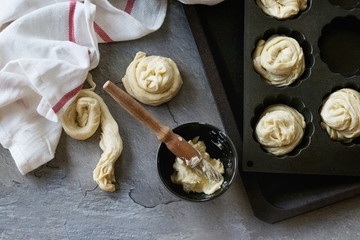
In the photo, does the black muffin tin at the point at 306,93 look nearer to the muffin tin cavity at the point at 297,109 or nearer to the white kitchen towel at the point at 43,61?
the muffin tin cavity at the point at 297,109

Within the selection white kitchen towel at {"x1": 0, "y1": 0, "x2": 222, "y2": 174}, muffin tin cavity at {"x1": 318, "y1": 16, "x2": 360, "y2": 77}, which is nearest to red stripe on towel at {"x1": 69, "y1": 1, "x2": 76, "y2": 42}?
white kitchen towel at {"x1": 0, "y1": 0, "x2": 222, "y2": 174}

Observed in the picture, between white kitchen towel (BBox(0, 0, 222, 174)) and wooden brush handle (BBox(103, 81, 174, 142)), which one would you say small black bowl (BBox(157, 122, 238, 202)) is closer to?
wooden brush handle (BBox(103, 81, 174, 142))

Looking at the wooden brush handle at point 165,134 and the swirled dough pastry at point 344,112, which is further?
→ the swirled dough pastry at point 344,112

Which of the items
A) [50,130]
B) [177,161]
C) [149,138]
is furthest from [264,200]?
[50,130]

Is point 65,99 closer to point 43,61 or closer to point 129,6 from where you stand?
point 43,61

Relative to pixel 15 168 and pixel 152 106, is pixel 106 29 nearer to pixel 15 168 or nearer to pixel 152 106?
pixel 152 106

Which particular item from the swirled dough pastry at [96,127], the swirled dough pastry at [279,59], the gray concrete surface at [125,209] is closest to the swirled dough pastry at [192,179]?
the gray concrete surface at [125,209]
